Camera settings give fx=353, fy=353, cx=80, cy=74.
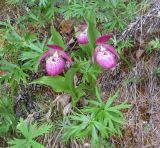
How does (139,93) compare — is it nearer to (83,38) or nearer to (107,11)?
(83,38)

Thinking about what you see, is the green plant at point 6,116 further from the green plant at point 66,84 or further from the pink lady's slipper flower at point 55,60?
the pink lady's slipper flower at point 55,60

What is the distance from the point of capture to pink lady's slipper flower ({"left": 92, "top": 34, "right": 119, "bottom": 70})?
73.4 inches

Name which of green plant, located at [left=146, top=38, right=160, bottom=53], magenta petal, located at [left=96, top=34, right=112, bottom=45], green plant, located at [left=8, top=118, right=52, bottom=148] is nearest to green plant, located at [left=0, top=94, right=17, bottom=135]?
green plant, located at [left=8, top=118, right=52, bottom=148]

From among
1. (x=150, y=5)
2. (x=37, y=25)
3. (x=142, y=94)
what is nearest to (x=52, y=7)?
(x=37, y=25)

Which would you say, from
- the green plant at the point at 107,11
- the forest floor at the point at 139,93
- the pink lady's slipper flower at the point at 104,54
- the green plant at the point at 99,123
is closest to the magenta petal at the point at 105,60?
the pink lady's slipper flower at the point at 104,54

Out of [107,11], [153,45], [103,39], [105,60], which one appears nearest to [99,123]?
[105,60]

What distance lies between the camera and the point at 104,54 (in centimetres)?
187

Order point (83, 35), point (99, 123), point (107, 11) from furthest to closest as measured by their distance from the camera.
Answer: point (107, 11)
point (83, 35)
point (99, 123)

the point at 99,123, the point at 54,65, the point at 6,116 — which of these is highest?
the point at 54,65

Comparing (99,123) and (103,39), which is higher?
(103,39)

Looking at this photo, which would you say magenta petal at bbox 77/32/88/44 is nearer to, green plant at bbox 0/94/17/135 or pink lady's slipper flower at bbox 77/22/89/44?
pink lady's slipper flower at bbox 77/22/89/44

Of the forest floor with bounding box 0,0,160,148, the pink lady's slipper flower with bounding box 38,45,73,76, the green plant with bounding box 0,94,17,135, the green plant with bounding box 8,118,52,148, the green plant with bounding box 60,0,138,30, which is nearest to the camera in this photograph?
the green plant with bounding box 8,118,52,148

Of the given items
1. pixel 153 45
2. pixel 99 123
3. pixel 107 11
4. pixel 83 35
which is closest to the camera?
pixel 99 123

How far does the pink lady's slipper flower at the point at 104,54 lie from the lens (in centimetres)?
186
